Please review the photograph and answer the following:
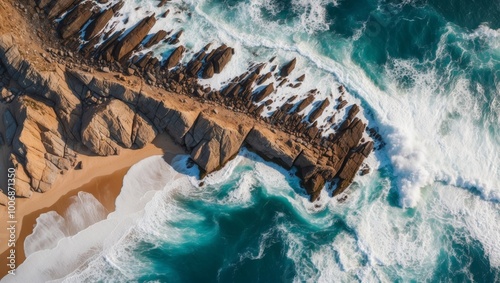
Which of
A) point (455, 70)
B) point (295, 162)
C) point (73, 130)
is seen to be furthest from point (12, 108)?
point (455, 70)

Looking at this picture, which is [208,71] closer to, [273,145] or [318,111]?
[273,145]

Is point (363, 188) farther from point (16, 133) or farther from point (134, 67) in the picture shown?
point (16, 133)

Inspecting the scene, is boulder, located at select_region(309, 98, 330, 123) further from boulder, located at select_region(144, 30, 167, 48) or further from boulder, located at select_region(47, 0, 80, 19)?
boulder, located at select_region(47, 0, 80, 19)

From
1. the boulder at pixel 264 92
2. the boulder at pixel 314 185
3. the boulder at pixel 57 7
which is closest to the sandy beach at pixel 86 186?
the boulder at pixel 264 92

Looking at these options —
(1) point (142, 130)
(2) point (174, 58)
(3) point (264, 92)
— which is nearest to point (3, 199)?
(1) point (142, 130)

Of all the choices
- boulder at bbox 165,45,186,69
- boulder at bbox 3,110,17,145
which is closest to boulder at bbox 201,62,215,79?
boulder at bbox 165,45,186,69

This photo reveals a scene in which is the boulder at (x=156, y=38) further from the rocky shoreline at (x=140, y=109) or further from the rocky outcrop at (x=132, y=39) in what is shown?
the rocky outcrop at (x=132, y=39)
